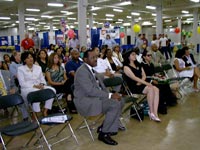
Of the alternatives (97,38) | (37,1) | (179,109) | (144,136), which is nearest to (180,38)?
(97,38)

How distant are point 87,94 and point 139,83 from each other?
135cm

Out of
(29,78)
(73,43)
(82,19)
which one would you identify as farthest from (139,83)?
(82,19)

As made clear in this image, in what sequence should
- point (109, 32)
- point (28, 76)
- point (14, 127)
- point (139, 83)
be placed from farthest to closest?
1. point (109, 32)
2. point (139, 83)
3. point (28, 76)
4. point (14, 127)

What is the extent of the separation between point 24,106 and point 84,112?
47.5 inches

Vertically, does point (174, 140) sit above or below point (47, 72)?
below

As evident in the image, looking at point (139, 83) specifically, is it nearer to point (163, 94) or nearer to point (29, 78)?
point (163, 94)

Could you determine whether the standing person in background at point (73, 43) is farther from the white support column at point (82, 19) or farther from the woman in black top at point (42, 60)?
the woman in black top at point (42, 60)

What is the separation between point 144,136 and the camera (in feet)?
11.3

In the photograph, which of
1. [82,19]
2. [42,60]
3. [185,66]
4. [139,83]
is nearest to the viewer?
[139,83]

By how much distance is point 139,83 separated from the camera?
4293 millimetres

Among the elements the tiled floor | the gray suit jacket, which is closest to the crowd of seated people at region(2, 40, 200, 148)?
the tiled floor

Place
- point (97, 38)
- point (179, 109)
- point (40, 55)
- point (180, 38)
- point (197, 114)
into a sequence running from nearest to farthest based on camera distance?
1. point (197, 114)
2. point (179, 109)
3. point (40, 55)
4. point (97, 38)
5. point (180, 38)

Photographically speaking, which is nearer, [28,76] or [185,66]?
[28,76]

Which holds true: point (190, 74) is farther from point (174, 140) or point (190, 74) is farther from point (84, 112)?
point (84, 112)
